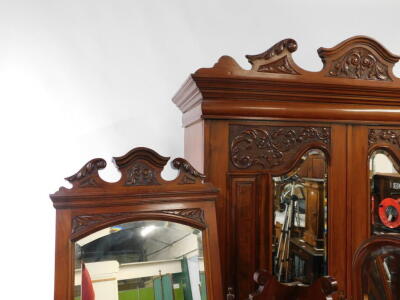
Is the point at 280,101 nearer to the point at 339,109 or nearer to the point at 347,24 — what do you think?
the point at 339,109

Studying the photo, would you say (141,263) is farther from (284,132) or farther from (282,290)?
(284,132)

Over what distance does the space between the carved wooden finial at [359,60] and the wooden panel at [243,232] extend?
499 millimetres

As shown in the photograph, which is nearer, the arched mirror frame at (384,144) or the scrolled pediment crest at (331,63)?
the scrolled pediment crest at (331,63)

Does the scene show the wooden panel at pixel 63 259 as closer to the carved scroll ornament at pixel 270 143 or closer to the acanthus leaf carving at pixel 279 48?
the carved scroll ornament at pixel 270 143

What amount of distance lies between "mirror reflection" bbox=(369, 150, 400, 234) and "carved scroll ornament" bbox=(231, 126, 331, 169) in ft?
0.81

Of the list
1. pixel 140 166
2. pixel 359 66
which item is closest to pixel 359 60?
pixel 359 66

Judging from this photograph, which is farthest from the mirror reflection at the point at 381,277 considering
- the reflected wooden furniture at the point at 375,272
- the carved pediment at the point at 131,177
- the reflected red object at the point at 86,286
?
the reflected red object at the point at 86,286

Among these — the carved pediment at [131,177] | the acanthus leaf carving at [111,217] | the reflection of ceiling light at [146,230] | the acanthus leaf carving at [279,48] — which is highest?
the acanthus leaf carving at [279,48]

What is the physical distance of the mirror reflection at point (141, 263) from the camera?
3.14ft

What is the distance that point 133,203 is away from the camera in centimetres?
100

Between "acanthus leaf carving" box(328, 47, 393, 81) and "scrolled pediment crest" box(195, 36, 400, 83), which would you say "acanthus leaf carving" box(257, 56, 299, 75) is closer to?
"scrolled pediment crest" box(195, 36, 400, 83)

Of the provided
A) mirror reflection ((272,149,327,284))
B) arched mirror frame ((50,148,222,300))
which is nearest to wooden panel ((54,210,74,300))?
arched mirror frame ((50,148,222,300))

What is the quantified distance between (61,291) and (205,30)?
134 cm

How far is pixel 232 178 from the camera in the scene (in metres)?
1.15
